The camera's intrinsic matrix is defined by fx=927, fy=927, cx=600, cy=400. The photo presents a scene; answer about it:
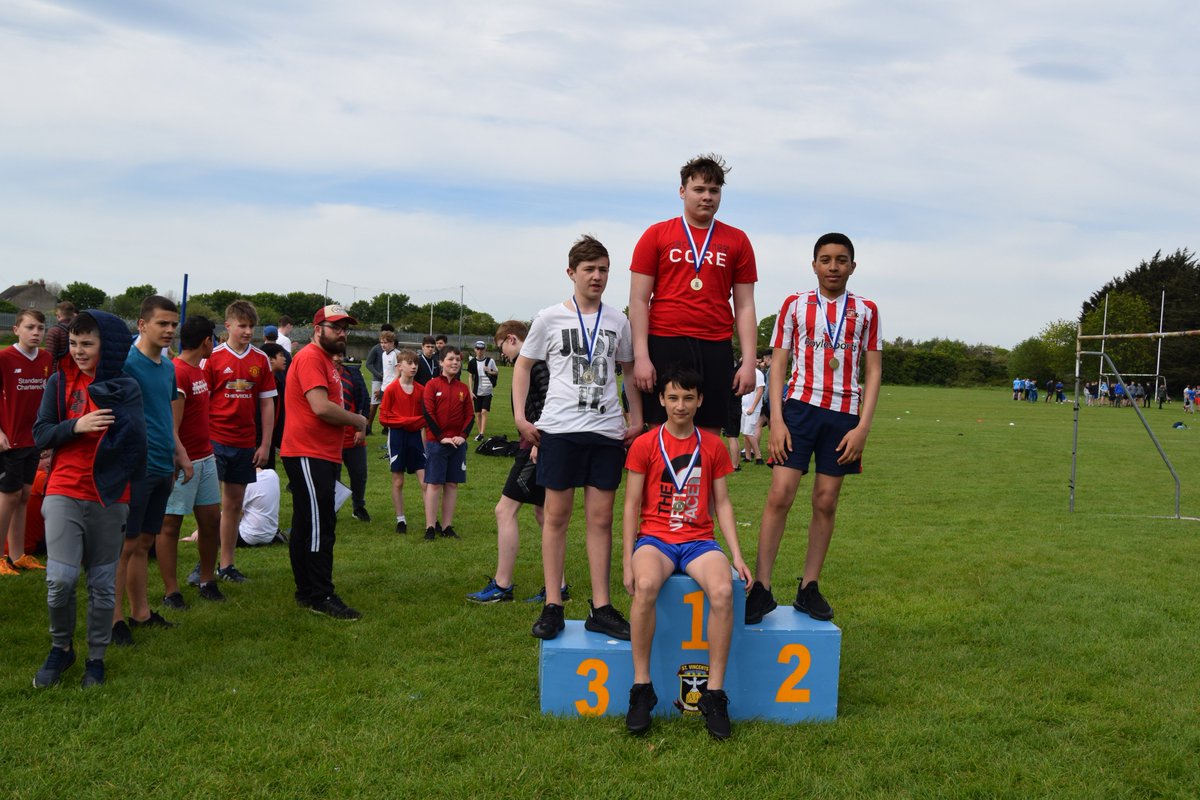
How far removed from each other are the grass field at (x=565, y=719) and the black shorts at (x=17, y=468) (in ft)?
2.26

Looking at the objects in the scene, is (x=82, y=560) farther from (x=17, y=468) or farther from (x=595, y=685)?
(x=595, y=685)

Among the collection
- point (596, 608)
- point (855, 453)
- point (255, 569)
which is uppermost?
point (855, 453)

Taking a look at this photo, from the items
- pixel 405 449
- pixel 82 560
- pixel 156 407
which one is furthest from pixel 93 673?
pixel 405 449

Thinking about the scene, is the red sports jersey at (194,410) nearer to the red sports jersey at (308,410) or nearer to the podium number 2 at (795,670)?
the red sports jersey at (308,410)

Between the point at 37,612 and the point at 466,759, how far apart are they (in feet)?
12.0

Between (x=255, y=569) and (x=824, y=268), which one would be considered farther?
(x=255, y=569)

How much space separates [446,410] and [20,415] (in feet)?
11.2

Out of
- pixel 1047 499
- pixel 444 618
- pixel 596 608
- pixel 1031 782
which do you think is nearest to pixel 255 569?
pixel 444 618

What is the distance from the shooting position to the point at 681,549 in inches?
176

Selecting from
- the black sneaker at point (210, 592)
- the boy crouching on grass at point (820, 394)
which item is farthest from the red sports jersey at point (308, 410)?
the boy crouching on grass at point (820, 394)

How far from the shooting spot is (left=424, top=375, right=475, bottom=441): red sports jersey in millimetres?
8672

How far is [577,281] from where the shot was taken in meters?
5.00

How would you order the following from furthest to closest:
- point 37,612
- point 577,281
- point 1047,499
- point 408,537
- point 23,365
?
1. point 1047,499
2. point 408,537
3. point 23,365
4. point 37,612
5. point 577,281

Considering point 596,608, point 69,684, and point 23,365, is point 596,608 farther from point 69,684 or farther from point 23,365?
point 23,365
